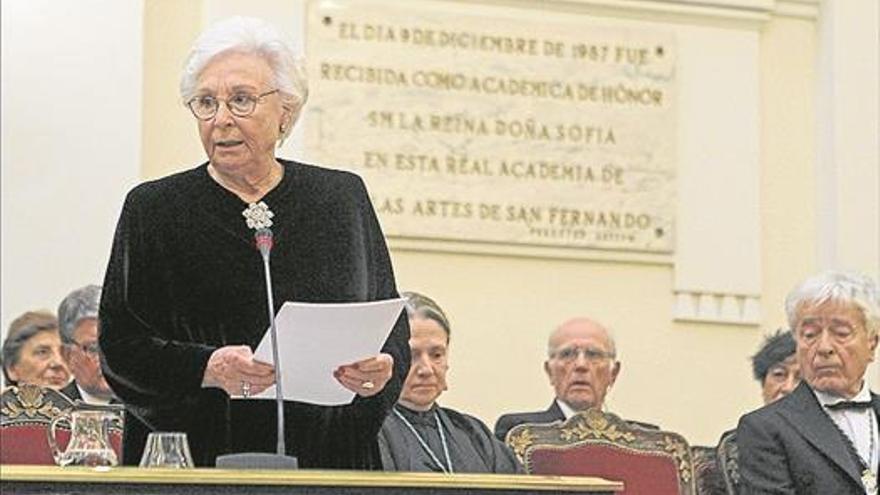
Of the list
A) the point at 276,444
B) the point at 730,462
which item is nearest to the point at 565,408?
the point at 730,462

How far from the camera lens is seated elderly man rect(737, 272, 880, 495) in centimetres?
716

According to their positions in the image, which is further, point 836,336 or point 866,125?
point 866,125

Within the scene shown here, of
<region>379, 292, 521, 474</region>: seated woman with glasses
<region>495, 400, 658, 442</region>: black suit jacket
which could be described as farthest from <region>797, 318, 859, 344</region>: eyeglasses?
<region>379, 292, 521, 474</region>: seated woman with glasses

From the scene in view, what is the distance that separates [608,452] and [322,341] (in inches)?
116

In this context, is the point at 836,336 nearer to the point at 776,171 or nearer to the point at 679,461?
the point at 679,461

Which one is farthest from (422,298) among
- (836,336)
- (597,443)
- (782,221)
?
(782,221)

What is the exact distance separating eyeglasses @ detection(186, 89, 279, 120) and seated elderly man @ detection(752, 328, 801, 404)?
15.0 feet

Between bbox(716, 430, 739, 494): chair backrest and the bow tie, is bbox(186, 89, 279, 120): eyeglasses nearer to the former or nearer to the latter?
bbox(716, 430, 739, 494): chair backrest

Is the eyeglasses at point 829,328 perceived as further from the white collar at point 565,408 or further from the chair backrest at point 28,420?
the chair backrest at point 28,420

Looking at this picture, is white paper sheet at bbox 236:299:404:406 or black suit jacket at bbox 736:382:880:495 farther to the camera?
black suit jacket at bbox 736:382:880:495

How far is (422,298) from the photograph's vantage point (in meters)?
7.85

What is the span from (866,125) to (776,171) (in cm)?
53

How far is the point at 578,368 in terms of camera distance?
343 inches

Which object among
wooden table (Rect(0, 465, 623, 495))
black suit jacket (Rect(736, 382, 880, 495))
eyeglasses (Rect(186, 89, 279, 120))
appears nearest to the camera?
wooden table (Rect(0, 465, 623, 495))
